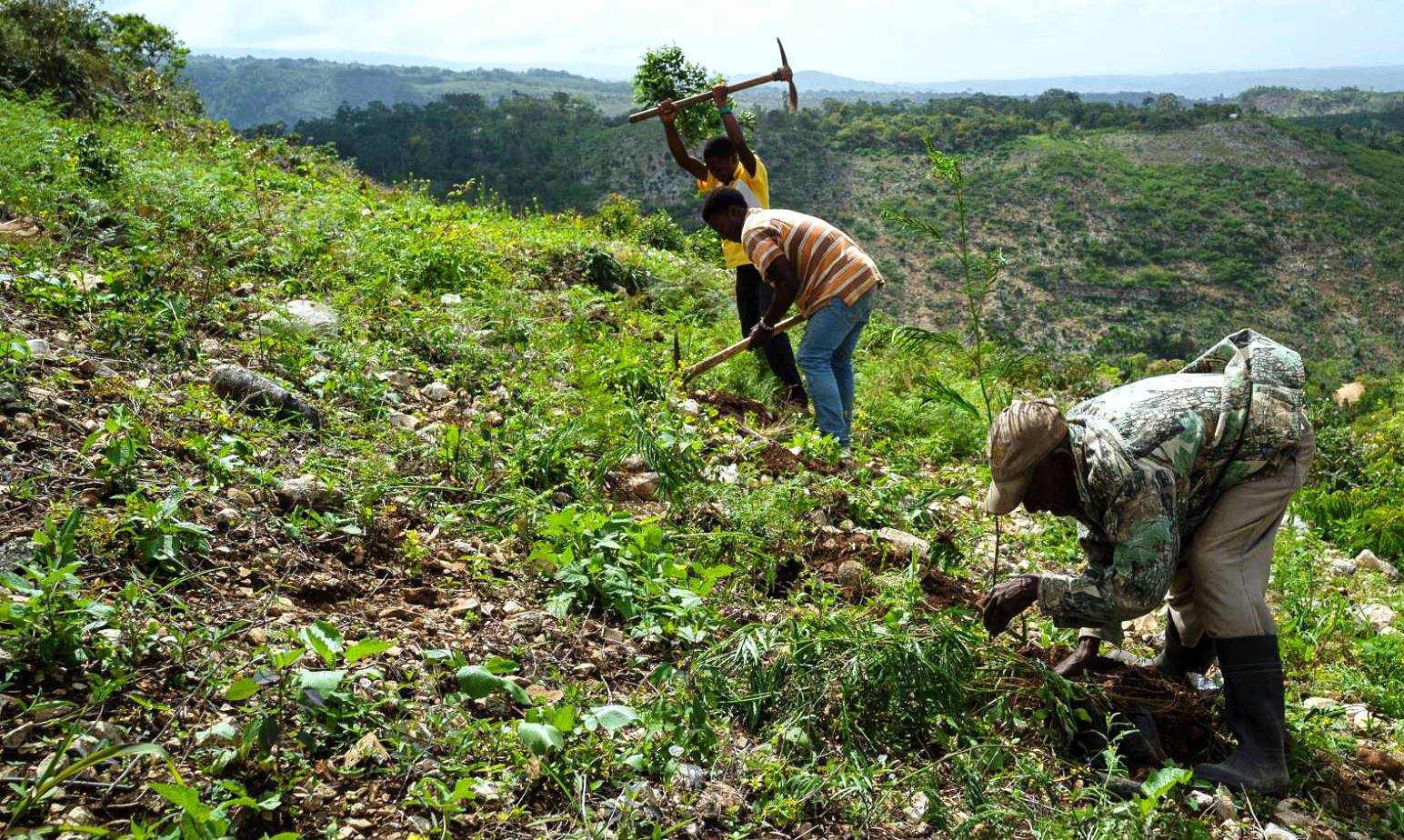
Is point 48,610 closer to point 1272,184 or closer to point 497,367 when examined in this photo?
point 497,367

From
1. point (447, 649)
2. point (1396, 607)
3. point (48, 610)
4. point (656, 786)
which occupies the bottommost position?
point (1396, 607)

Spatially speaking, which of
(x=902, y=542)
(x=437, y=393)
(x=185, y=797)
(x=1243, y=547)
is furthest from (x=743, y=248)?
(x=185, y=797)

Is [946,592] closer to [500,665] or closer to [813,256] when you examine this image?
[500,665]

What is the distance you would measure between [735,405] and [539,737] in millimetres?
3313

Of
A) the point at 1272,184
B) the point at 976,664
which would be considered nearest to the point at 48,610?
the point at 976,664

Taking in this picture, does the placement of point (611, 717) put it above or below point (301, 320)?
below

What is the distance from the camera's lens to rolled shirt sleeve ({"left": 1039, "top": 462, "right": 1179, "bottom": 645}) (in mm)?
2295

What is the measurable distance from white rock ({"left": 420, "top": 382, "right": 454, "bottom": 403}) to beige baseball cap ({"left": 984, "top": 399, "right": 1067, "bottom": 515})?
2.57m

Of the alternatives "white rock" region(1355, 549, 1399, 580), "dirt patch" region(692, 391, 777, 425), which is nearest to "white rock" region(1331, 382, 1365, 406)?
"white rock" region(1355, 549, 1399, 580)

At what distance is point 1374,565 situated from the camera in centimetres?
465

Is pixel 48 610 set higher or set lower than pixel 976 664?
higher

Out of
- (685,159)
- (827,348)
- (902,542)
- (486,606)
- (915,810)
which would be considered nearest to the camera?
(915,810)

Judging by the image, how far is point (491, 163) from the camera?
6419cm

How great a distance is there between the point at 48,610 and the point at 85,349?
1.99m
